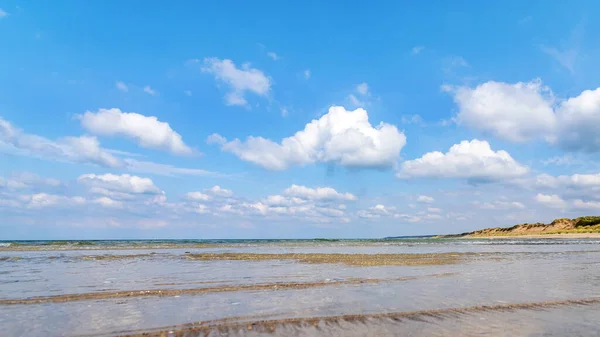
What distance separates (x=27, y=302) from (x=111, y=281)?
4937 millimetres

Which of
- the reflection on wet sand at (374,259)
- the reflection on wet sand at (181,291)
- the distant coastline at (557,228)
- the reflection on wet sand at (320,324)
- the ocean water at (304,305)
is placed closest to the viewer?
the reflection on wet sand at (320,324)

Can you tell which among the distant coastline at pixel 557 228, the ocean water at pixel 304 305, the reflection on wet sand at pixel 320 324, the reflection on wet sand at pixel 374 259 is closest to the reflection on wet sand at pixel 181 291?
the ocean water at pixel 304 305

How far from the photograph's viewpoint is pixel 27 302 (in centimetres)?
1274

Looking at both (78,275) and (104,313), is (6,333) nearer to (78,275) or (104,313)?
(104,313)

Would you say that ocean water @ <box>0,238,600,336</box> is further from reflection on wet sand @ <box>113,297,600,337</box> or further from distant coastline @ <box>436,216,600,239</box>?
distant coastline @ <box>436,216,600,239</box>

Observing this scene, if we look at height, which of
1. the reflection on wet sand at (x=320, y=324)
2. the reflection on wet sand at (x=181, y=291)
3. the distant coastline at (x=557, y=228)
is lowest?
the reflection on wet sand at (x=320, y=324)

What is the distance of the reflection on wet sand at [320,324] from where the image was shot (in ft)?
29.5

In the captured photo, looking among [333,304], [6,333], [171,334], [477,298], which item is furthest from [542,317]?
[6,333]

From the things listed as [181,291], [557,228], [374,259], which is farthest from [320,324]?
[557,228]

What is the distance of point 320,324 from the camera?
31.7 ft

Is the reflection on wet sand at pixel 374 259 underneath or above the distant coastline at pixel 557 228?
underneath

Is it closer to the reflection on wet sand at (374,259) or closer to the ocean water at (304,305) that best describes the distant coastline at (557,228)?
the reflection on wet sand at (374,259)

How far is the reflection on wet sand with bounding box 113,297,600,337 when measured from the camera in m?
8.98

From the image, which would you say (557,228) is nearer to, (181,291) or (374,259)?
(374,259)
